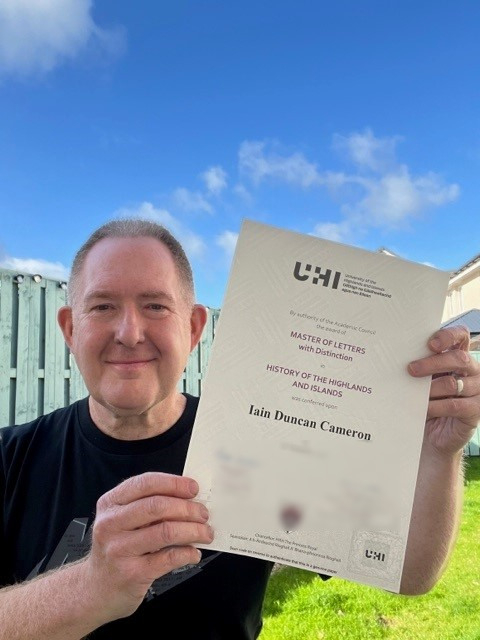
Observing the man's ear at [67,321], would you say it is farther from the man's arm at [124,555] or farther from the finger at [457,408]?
the finger at [457,408]

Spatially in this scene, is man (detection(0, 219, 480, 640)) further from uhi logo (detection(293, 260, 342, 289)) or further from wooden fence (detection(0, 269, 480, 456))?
wooden fence (detection(0, 269, 480, 456))

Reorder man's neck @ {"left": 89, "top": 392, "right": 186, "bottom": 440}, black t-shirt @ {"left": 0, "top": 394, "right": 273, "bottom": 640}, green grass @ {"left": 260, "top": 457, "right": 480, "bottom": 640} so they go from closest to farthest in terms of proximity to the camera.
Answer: black t-shirt @ {"left": 0, "top": 394, "right": 273, "bottom": 640}, man's neck @ {"left": 89, "top": 392, "right": 186, "bottom": 440}, green grass @ {"left": 260, "top": 457, "right": 480, "bottom": 640}

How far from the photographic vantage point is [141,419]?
1.67 m

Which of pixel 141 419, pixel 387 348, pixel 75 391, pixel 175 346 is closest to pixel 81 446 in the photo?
pixel 141 419

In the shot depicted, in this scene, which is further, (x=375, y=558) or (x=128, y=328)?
(x=128, y=328)

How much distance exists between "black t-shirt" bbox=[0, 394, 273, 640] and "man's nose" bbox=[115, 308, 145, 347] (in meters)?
0.38

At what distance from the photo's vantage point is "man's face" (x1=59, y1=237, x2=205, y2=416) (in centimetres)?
154

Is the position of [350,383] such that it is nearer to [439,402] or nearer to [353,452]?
[353,452]

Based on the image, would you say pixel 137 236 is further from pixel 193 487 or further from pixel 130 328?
pixel 193 487

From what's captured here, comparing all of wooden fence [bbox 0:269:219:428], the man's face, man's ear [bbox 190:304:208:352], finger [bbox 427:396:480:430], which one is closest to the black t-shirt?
the man's face

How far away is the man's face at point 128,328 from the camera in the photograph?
5.05 ft

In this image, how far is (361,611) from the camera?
13.2 ft

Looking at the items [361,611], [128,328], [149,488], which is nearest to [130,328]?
[128,328]

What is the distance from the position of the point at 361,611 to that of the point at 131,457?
323cm
